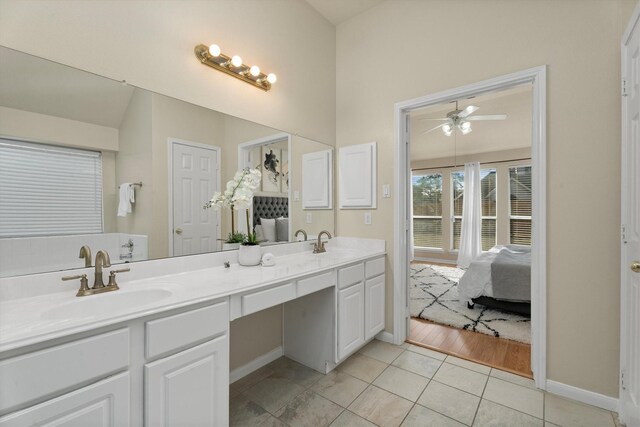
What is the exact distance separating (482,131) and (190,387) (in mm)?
5783

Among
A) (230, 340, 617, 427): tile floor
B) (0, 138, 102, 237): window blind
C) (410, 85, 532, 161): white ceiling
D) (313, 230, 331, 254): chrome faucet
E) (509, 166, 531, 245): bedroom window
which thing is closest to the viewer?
(0, 138, 102, 237): window blind

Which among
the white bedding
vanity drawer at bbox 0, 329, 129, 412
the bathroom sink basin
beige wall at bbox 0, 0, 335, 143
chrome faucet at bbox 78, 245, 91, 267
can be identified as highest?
beige wall at bbox 0, 0, 335, 143

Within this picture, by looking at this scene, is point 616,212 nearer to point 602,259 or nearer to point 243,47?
point 602,259

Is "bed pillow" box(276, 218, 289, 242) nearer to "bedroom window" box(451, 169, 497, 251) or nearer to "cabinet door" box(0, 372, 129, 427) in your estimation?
"cabinet door" box(0, 372, 129, 427)

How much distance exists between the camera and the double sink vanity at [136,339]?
89cm

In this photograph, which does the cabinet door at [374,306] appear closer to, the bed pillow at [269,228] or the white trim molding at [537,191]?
the bed pillow at [269,228]

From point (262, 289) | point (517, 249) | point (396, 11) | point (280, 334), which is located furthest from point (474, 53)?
point (517, 249)

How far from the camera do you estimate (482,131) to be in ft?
17.4

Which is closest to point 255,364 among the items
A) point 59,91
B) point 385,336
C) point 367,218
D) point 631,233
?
point 385,336

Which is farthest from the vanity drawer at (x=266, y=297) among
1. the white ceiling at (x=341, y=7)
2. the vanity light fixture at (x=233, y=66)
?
the white ceiling at (x=341, y=7)

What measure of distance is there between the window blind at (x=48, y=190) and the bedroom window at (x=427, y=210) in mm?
6406

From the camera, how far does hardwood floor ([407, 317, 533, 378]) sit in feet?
7.54

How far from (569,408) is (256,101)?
113 inches

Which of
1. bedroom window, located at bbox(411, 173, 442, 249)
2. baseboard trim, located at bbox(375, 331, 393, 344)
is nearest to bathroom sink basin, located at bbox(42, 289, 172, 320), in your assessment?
baseboard trim, located at bbox(375, 331, 393, 344)
